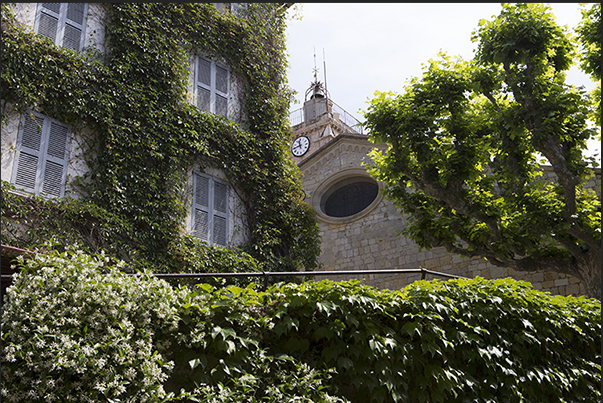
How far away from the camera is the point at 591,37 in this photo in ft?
31.0

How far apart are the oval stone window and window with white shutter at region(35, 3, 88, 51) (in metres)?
11.2

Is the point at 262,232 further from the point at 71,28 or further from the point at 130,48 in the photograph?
the point at 71,28

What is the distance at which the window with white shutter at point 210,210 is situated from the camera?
9.70 m

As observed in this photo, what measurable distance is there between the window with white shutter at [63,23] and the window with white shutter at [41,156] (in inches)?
59.1

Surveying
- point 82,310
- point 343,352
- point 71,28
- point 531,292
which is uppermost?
point 71,28

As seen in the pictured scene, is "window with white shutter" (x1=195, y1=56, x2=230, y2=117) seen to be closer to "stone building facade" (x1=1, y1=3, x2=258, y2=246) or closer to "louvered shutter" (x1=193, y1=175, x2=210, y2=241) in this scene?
"stone building facade" (x1=1, y1=3, x2=258, y2=246)

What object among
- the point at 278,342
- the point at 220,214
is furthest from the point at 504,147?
the point at 278,342

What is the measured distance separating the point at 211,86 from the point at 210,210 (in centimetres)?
280

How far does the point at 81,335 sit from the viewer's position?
163 inches

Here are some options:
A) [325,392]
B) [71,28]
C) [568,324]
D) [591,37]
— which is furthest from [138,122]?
[591,37]

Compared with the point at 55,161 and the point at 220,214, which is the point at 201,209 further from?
the point at 55,161

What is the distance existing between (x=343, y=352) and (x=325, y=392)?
42cm

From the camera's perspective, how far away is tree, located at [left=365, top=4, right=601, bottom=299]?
10.0 metres

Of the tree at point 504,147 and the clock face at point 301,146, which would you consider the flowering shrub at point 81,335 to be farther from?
the clock face at point 301,146
